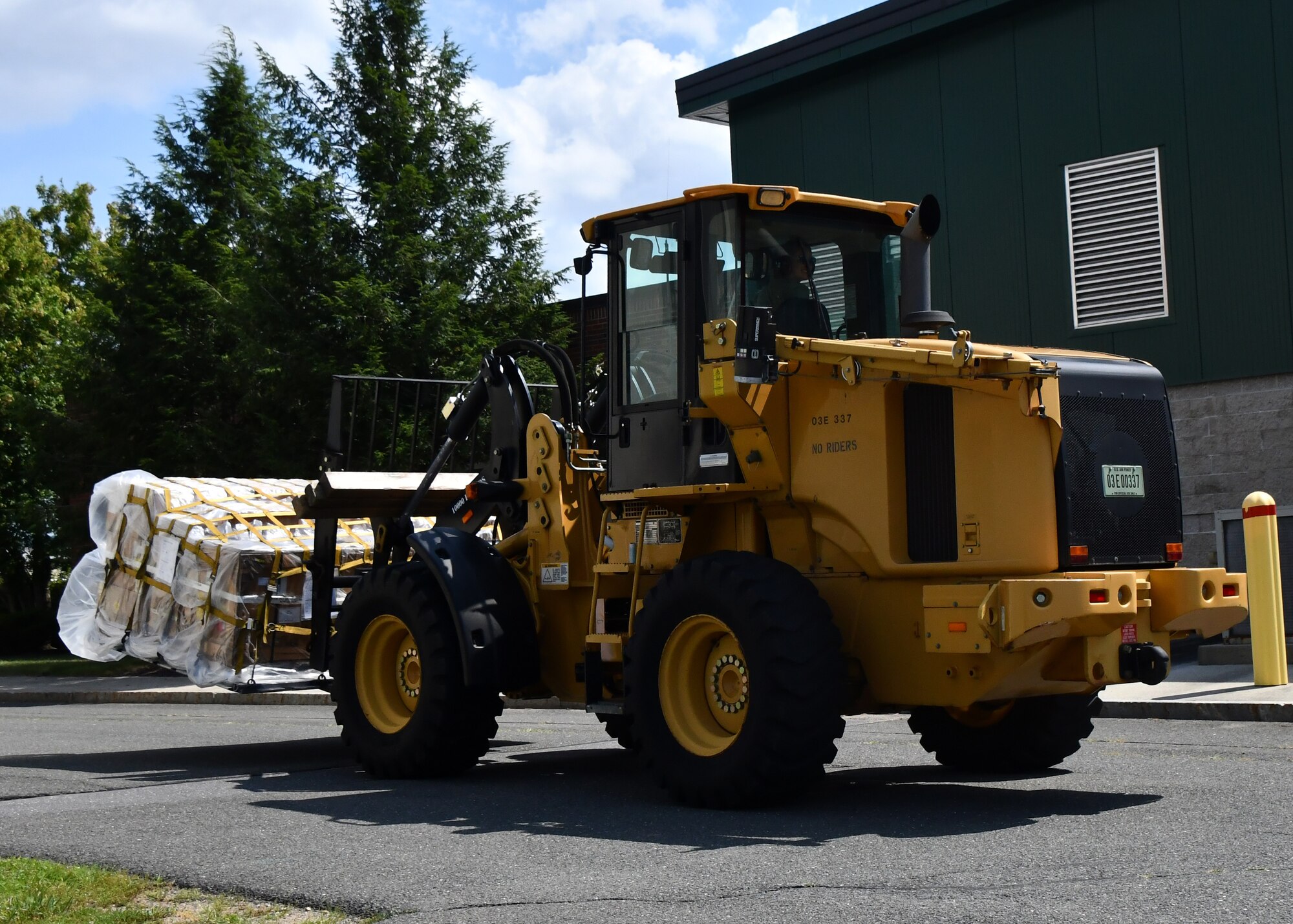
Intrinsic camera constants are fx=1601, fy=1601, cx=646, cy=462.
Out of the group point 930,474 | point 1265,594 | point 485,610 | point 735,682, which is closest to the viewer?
point 930,474

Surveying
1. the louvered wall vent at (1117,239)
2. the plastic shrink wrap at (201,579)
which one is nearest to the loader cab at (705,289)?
the plastic shrink wrap at (201,579)

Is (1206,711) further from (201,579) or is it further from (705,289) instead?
(201,579)

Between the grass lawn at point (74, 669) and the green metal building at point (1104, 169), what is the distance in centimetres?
1406

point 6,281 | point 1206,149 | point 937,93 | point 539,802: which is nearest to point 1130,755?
point 539,802

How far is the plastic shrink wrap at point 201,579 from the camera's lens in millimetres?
12664

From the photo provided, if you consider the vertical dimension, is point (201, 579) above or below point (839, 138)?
below

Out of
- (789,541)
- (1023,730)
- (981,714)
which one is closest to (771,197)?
(789,541)

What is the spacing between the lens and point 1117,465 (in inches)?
341

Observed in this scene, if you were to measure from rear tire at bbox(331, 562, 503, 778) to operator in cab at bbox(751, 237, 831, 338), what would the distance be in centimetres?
304

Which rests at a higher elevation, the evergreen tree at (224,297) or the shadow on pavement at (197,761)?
the evergreen tree at (224,297)

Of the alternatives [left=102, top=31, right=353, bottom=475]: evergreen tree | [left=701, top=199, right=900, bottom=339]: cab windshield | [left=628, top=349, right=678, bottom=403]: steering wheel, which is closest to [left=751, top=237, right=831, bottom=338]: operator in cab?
[left=701, top=199, right=900, bottom=339]: cab windshield

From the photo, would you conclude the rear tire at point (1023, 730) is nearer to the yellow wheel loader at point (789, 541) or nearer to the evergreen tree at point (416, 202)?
the yellow wheel loader at point (789, 541)

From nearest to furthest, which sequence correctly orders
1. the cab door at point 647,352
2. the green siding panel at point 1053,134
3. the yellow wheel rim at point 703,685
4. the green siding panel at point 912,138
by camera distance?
1. the yellow wheel rim at point 703,685
2. the cab door at point 647,352
3. the green siding panel at point 1053,134
4. the green siding panel at point 912,138

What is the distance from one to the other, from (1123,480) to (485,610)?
4.20 m
